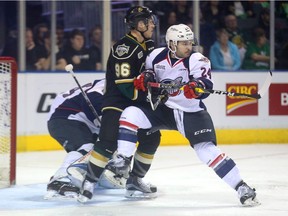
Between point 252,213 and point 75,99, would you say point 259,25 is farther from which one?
point 252,213

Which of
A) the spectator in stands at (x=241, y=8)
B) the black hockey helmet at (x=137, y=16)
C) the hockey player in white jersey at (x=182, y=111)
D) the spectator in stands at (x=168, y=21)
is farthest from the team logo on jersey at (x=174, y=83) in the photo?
the spectator in stands at (x=241, y=8)

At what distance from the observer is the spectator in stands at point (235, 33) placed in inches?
394

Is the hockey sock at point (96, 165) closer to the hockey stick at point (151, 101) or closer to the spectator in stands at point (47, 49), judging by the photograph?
the hockey stick at point (151, 101)

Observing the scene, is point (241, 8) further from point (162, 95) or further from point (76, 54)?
point (162, 95)

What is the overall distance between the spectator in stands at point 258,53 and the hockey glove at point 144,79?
4408 millimetres

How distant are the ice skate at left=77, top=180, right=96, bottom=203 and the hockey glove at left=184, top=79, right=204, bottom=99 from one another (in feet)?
2.70

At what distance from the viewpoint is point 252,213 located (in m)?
5.52

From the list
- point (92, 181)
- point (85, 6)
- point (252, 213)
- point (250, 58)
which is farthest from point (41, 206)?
→ point (250, 58)

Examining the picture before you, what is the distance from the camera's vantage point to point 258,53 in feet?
33.1

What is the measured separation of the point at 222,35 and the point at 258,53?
46 cm

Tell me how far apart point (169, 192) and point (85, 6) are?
11.5 ft

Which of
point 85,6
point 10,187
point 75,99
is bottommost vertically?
point 10,187

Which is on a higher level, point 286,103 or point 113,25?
point 113,25

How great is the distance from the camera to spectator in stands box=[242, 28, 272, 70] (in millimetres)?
10078
